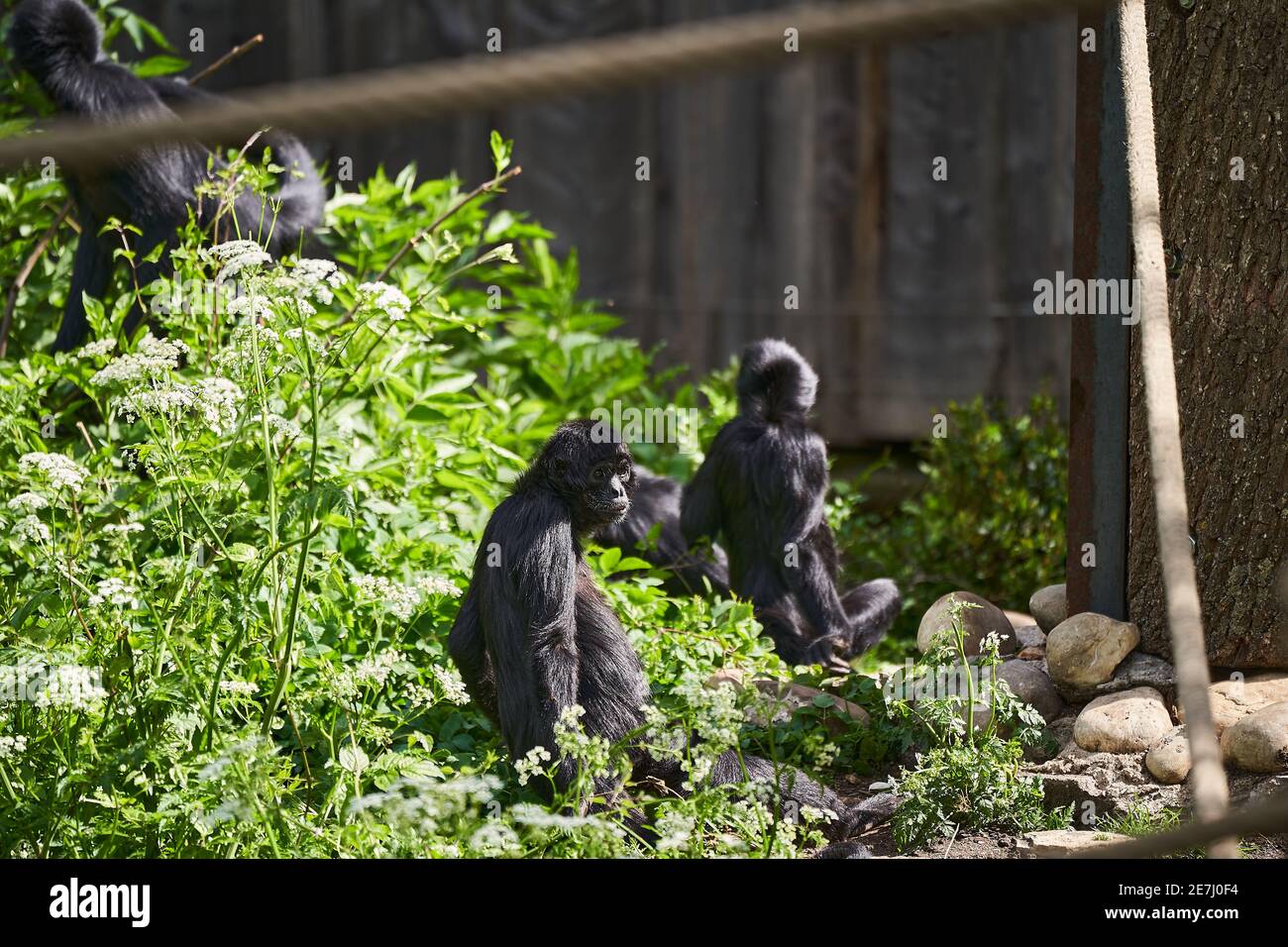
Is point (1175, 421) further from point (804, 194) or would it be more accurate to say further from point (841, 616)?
point (804, 194)

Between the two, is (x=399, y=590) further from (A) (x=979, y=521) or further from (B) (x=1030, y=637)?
(A) (x=979, y=521)

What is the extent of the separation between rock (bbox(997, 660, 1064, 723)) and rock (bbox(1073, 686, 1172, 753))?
0.22m

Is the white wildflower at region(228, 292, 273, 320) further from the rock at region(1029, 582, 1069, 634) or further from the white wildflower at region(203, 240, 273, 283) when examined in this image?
the rock at region(1029, 582, 1069, 634)

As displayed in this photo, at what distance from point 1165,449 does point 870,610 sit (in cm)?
426

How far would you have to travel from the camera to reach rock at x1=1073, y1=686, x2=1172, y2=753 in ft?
14.2

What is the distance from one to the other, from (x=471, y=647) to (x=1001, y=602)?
11.7ft

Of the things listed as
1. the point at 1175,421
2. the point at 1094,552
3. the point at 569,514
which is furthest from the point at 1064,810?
the point at 1175,421

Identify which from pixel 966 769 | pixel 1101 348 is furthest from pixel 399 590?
pixel 1101 348

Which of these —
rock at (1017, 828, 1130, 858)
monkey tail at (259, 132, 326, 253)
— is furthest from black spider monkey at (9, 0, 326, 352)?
rock at (1017, 828, 1130, 858)

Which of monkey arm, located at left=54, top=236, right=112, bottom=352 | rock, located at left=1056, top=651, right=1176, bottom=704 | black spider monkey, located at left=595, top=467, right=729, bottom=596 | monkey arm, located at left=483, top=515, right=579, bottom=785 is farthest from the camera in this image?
black spider monkey, located at left=595, top=467, right=729, bottom=596

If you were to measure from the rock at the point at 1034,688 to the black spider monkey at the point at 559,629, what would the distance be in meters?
0.75

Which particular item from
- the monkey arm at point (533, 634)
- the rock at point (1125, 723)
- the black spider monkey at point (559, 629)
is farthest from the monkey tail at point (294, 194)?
the rock at point (1125, 723)

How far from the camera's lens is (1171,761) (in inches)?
164

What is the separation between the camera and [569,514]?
4438 millimetres
